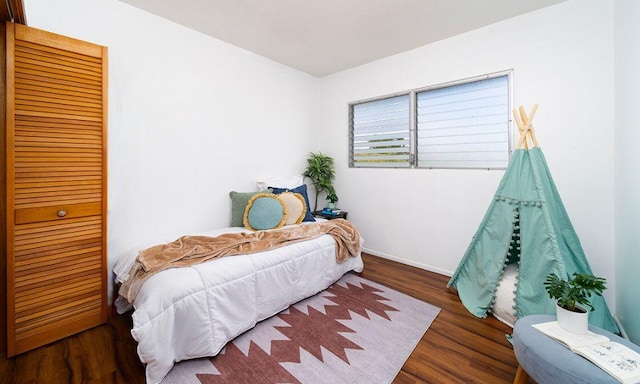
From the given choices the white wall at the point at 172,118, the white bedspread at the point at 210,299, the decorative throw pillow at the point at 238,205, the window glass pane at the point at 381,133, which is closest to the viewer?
the white bedspread at the point at 210,299

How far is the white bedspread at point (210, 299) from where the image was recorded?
57.6 inches

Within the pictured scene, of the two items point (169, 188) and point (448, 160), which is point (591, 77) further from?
point (169, 188)

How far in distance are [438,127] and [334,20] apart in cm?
163

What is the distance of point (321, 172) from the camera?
12.6 feet

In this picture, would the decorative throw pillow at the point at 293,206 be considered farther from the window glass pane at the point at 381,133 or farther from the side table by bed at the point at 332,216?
the window glass pane at the point at 381,133

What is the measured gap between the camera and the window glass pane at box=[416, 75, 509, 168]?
8.48 feet

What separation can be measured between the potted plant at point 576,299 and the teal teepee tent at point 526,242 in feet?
1.97

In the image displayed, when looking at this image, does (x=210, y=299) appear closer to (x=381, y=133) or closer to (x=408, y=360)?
(x=408, y=360)

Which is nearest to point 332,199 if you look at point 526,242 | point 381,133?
point 381,133

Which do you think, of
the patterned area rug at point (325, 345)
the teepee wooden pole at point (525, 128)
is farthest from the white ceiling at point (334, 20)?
the patterned area rug at point (325, 345)

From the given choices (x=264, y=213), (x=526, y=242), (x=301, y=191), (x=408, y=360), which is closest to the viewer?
(x=408, y=360)

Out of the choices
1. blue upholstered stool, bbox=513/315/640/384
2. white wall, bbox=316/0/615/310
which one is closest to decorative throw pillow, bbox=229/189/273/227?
white wall, bbox=316/0/615/310

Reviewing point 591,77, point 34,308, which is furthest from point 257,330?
point 591,77

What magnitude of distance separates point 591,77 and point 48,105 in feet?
13.2
